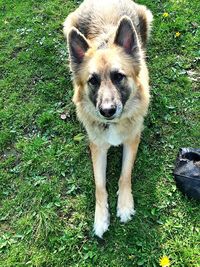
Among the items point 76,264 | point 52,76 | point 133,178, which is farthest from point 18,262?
point 52,76

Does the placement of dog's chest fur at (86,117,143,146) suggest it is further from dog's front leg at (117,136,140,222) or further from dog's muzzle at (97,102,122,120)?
dog's muzzle at (97,102,122,120)

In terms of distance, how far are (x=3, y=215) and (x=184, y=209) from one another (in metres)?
2.09

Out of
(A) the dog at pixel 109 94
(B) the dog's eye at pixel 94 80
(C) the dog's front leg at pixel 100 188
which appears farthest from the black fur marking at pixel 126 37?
(C) the dog's front leg at pixel 100 188

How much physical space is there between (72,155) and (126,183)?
0.91 metres

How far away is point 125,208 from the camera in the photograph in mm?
4305

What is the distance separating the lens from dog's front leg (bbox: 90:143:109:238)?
421cm

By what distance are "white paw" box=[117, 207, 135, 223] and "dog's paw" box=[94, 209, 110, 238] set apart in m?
0.13

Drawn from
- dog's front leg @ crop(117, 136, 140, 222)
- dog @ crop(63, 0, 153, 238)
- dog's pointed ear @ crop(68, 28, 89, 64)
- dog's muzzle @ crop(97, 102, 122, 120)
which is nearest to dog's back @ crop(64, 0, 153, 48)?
dog @ crop(63, 0, 153, 238)

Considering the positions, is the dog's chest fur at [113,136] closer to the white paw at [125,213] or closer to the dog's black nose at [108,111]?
the dog's black nose at [108,111]

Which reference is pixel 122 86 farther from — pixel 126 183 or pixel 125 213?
pixel 125 213

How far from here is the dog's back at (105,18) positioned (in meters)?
4.93

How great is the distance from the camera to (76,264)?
13.4 ft

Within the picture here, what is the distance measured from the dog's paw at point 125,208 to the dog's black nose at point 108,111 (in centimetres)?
105

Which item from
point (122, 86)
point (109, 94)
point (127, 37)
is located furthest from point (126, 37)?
point (109, 94)
